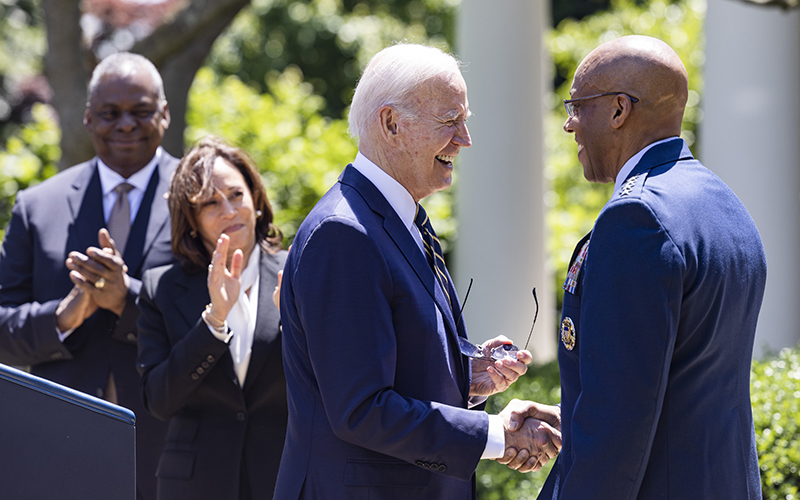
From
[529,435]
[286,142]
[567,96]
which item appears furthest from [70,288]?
[567,96]

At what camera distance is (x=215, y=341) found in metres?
3.00

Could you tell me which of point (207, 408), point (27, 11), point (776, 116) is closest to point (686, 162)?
point (207, 408)

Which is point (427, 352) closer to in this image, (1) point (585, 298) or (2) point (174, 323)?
(1) point (585, 298)

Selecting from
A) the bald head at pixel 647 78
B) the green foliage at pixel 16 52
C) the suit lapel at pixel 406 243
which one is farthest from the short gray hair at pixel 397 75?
the green foliage at pixel 16 52

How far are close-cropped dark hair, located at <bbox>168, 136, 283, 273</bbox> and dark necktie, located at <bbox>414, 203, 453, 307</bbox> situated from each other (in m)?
1.02

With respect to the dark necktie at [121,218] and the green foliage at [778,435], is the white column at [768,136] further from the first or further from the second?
the dark necktie at [121,218]

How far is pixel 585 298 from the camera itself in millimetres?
2021

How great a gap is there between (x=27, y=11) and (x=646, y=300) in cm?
2066

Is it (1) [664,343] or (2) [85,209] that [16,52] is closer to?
(2) [85,209]

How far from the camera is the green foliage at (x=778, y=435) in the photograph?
3.62 metres

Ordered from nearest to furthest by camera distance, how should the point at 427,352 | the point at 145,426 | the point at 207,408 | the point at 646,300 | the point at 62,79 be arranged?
the point at 646,300, the point at 427,352, the point at 207,408, the point at 145,426, the point at 62,79

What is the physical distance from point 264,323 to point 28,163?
4.98 meters

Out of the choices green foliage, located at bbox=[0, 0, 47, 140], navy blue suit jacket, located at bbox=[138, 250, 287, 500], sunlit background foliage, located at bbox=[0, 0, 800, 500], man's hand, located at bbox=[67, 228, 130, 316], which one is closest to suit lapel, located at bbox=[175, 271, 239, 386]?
navy blue suit jacket, located at bbox=[138, 250, 287, 500]

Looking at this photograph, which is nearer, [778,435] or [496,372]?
[496,372]
